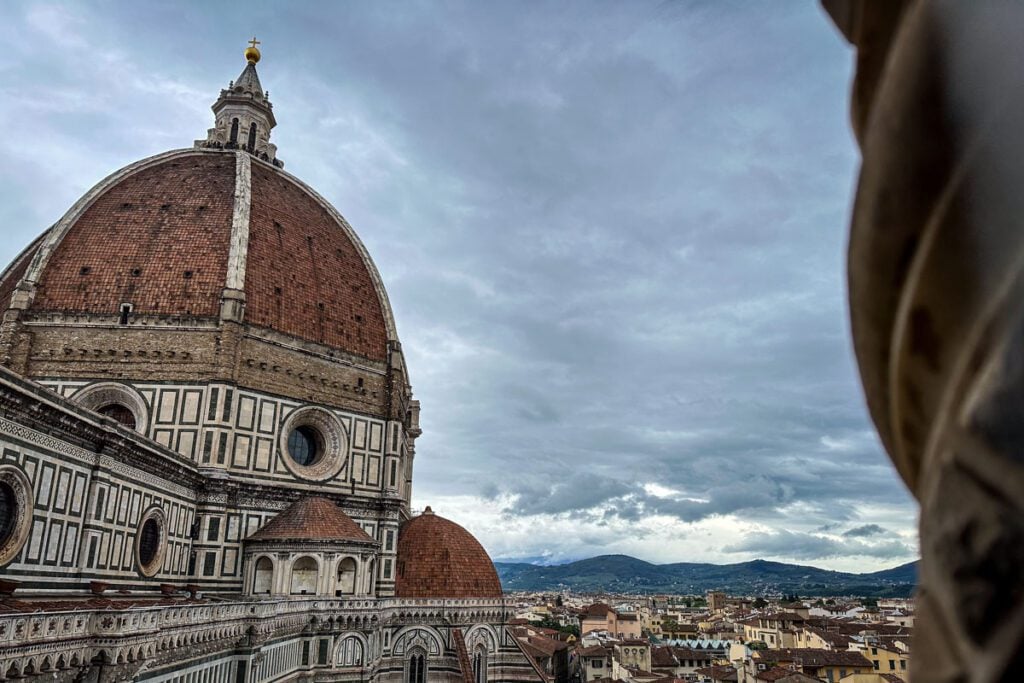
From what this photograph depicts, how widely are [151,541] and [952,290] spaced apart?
2467 cm

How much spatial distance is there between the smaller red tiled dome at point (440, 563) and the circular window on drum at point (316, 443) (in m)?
5.64

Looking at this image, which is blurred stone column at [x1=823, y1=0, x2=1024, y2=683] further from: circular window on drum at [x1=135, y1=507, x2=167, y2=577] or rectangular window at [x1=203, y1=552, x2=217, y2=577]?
rectangular window at [x1=203, y1=552, x2=217, y2=577]

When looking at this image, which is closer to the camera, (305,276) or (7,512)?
(7,512)

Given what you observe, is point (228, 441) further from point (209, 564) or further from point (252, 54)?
point (252, 54)

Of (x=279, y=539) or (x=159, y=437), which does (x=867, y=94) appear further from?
(x=159, y=437)

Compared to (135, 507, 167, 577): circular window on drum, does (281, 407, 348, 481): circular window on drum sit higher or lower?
higher

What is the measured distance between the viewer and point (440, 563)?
3203 centimetres

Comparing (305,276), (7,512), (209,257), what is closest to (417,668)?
(305,276)

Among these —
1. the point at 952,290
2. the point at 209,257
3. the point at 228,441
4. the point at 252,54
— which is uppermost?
the point at 252,54

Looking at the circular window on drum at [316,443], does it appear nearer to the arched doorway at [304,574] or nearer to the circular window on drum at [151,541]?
the arched doorway at [304,574]

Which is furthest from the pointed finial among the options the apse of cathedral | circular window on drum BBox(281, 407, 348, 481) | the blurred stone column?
the blurred stone column

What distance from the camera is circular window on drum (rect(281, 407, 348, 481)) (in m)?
28.6

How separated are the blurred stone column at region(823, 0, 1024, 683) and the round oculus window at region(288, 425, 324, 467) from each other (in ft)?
96.1

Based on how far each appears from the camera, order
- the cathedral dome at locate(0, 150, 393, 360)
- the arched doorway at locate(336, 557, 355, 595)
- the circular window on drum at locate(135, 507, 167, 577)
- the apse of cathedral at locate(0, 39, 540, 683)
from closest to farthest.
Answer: the apse of cathedral at locate(0, 39, 540, 683) → the circular window on drum at locate(135, 507, 167, 577) → the arched doorway at locate(336, 557, 355, 595) → the cathedral dome at locate(0, 150, 393, 360)
